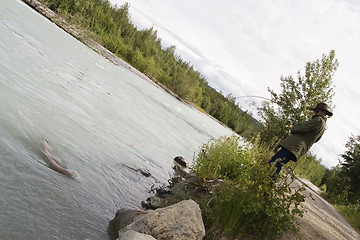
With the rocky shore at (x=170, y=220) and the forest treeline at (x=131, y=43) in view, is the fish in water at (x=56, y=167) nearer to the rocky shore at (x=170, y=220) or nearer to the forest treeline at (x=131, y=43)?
the rocky shore at (x=170, y=220)

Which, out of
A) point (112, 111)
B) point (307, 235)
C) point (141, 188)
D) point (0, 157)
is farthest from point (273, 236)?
point (112, 111)

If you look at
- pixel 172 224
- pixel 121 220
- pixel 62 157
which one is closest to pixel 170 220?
pixel 172 224

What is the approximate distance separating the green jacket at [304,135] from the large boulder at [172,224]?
359 cm

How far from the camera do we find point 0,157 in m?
5.09

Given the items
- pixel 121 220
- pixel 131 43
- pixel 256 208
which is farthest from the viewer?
pixel 131 43

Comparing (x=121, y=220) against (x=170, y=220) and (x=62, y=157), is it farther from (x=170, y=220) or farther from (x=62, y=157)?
(x=62, y=157)

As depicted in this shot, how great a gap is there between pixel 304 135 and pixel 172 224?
4423 millimetres

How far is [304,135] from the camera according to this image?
22.8ft

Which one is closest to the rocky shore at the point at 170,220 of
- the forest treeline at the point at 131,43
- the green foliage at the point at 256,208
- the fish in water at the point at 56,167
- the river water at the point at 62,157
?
the green foliage at the point at 256,208

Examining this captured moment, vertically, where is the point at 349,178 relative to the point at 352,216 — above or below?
above

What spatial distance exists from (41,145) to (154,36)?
332ft

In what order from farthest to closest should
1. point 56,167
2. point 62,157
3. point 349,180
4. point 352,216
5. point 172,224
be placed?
1. point 349,180
2. point 352,216
3. point 62,157
4. point 56,167
5. point 172,224

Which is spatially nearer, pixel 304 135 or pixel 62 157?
pixel 62 157

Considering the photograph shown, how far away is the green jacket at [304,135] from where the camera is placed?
672 centimetres
